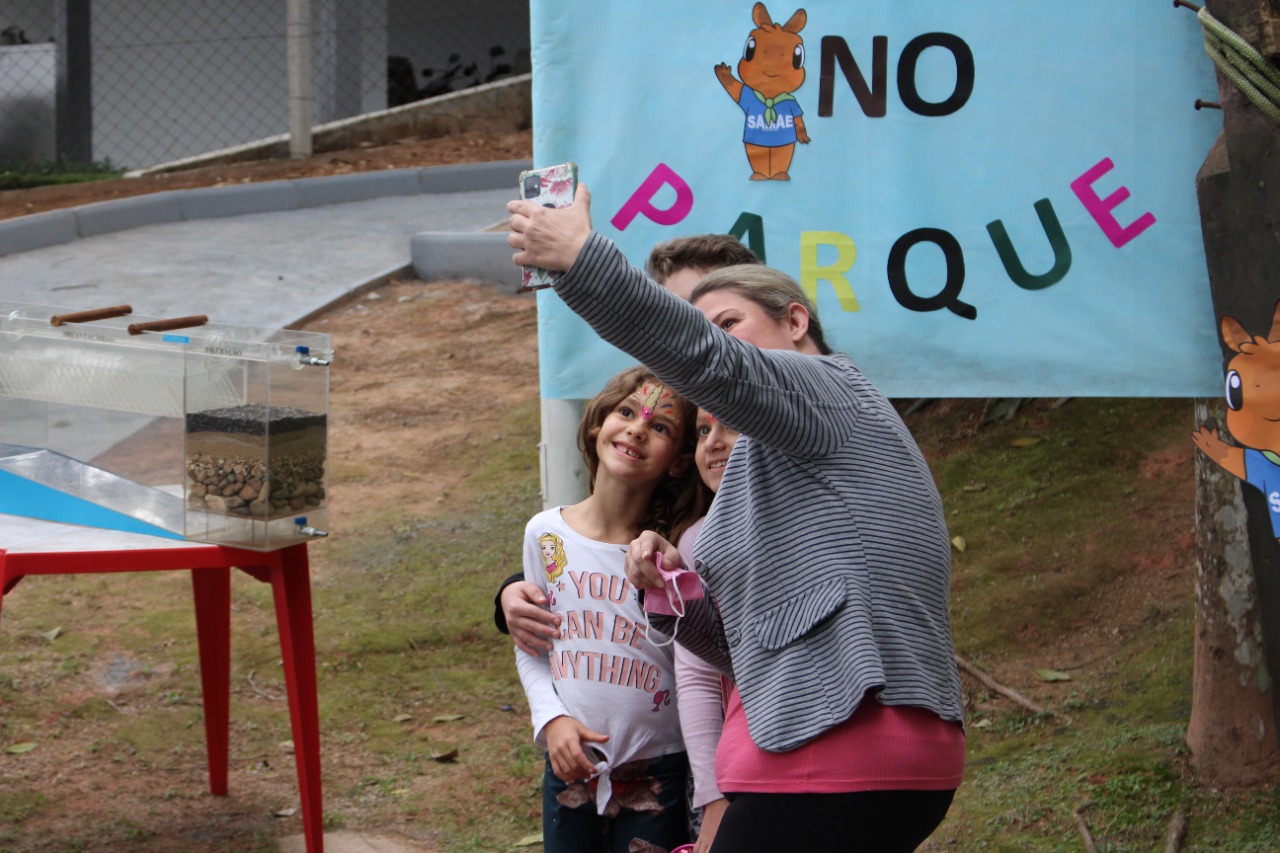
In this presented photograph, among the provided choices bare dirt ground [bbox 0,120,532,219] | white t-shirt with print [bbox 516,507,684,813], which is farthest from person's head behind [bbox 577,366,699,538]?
bare dirt ground [bbox 0,120,532,219]

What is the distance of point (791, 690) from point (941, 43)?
1688 millimetres

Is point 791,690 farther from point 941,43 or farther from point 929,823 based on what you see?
point 941,43

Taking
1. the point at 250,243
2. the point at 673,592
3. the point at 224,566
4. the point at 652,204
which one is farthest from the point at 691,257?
the point at 250,243

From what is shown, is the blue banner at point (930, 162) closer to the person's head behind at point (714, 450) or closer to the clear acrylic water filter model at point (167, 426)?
the clear acrylic water filter model at point (167, 426)

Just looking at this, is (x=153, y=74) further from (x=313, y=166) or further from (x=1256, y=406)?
(x=1256, y=406)

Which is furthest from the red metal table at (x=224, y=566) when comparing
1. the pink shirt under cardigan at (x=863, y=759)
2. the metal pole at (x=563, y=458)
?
the pink shirt under cardigan at (x=863, y=759)

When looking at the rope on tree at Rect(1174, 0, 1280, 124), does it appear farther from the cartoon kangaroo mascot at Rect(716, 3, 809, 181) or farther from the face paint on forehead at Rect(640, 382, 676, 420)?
the face paint on forehead at Rect(640, 382, 676, 420)

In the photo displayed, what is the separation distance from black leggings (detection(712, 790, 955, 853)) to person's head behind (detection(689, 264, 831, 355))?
60 cm

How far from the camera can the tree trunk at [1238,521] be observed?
2645mm

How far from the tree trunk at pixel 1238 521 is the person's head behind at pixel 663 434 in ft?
3.92

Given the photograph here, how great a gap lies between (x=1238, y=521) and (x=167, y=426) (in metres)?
2.57

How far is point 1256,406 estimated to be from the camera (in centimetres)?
271

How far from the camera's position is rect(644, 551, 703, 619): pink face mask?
6.23ft

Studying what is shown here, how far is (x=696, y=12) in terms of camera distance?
9.37 ft
